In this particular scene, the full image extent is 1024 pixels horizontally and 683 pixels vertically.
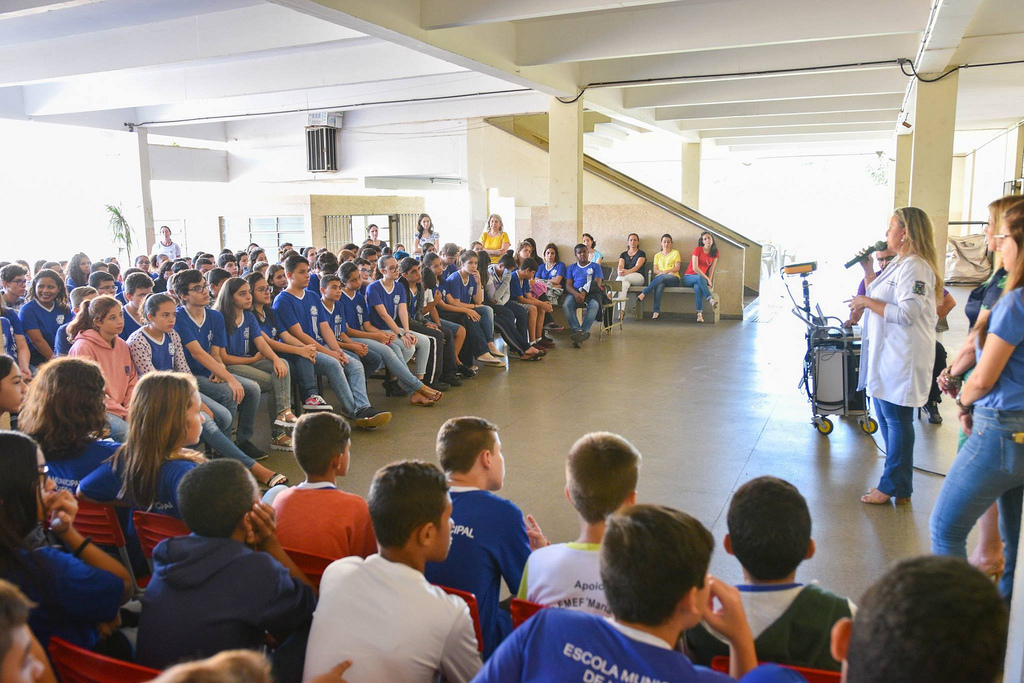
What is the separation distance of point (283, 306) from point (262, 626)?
4.14 metres

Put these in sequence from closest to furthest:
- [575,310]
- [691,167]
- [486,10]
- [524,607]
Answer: [524,607] < [486,10] < [575,310] < [691,167]

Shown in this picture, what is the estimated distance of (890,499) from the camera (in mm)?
4039

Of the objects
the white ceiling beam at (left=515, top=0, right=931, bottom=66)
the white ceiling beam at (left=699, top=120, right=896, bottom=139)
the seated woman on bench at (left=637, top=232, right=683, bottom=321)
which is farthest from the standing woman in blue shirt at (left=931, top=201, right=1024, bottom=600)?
the white ceiling beam at (left=699, top=120, right=896, bottom=139)

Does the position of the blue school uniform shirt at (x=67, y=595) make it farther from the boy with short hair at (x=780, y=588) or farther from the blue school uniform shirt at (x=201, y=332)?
the blue school uniform shirt at (x=201, y=332)

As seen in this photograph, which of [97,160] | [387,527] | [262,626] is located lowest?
[262,626]

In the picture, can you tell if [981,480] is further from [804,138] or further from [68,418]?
[804,138]

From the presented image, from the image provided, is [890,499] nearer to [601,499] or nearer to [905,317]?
[905,317]

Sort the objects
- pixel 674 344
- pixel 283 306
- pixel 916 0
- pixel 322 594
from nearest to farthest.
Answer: pixel 322 594 < pixel 283 306 < pixel 916 0 < pixel 674 344

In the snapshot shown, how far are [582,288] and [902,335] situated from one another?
6.06 m

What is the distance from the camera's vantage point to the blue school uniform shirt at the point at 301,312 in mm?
5676

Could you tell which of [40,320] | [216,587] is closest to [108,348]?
[40,320]

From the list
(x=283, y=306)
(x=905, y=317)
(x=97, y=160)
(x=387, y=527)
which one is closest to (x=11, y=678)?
(x=387, y=527)

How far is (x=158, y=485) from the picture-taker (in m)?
2.55

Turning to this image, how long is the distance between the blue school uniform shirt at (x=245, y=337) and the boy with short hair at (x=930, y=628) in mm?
4834
